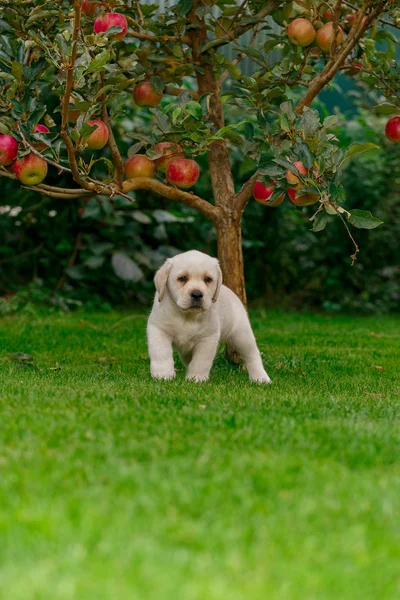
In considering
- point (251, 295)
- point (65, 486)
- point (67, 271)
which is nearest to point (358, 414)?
point (65, 486)

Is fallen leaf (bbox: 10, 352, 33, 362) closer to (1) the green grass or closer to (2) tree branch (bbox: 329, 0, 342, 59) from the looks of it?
(1) the green grass

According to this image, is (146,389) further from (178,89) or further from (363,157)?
(363,157)

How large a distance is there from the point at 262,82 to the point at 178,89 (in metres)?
0.52

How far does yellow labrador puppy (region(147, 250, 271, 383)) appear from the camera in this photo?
3965 mm

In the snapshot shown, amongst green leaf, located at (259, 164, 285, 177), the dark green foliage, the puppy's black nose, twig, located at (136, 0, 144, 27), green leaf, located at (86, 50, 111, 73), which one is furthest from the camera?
the dark green foliage

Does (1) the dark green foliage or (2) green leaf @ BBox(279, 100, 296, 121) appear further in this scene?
(1) the dark green foliage

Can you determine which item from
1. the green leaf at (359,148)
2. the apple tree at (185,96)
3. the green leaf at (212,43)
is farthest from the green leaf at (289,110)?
the green leaf at (212,43)

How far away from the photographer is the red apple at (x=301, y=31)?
4184mm

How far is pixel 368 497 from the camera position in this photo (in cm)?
216

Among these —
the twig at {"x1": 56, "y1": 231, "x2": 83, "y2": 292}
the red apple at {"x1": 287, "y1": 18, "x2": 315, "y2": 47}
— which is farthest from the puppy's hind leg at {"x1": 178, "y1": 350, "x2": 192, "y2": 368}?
the twig at {"x1": 56, "y1": 231, "x2": 83, "y2": 292}

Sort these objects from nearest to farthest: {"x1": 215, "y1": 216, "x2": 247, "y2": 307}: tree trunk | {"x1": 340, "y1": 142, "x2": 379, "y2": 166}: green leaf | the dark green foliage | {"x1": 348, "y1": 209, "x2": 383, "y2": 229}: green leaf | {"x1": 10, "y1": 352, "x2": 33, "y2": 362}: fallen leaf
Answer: {"x1": 340, "y1": 142, "x2": 379, "y2": 166}: green leaf, {"x1": 348, "y1": 209, "x2": 383, "y2": 229}: green leaf, {"x1": 10, "y1": 352, "x2": 33, "y2": 362}: fallen leaf, {"x1": 215, "y1": 216, "x2": 247, "y2": 307}: tree trunk, the dark green foliage

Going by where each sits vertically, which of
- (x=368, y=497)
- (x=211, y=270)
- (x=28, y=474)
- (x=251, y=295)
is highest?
(x=368, y=497)

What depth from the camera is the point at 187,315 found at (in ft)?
13.4

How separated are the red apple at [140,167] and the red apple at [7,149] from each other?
64 centimetres
